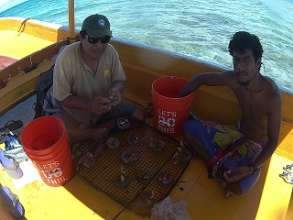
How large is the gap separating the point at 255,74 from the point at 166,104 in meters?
0.75

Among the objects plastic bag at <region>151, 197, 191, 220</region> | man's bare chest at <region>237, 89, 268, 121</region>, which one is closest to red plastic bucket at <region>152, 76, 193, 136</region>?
man's bare chest at <region>237, 89, 268, 121</region>

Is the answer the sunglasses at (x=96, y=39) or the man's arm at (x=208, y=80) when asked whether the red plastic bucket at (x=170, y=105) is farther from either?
the sunglasses at (x=96, y=39)

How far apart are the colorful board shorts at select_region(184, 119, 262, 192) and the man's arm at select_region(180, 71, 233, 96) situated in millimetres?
279

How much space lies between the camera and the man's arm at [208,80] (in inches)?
107

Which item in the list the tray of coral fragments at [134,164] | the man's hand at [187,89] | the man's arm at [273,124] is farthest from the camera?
the man's hand at [187,89]

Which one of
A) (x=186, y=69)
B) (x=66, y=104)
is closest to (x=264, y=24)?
(x=186, y=69)

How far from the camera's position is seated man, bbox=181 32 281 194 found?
237cm

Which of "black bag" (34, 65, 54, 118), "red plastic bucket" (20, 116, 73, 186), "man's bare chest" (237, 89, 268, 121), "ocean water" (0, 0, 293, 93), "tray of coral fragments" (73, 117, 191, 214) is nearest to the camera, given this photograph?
"red plastic bucket" (20, 116, 73, 186)

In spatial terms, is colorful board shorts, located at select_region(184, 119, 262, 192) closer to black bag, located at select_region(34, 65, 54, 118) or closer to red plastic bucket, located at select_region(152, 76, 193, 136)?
red plastic bucket, located at select_region(152, 76, 193, 136)

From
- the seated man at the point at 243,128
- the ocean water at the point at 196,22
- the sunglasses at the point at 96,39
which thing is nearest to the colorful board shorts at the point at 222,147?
the seated man at the point at 243,128

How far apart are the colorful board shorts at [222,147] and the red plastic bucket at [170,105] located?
0.36 feet

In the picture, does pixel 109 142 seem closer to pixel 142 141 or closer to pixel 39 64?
pixel 142 141

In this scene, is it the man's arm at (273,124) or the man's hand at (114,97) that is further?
the man's hand at (114,97)

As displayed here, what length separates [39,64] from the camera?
12.2 ft
